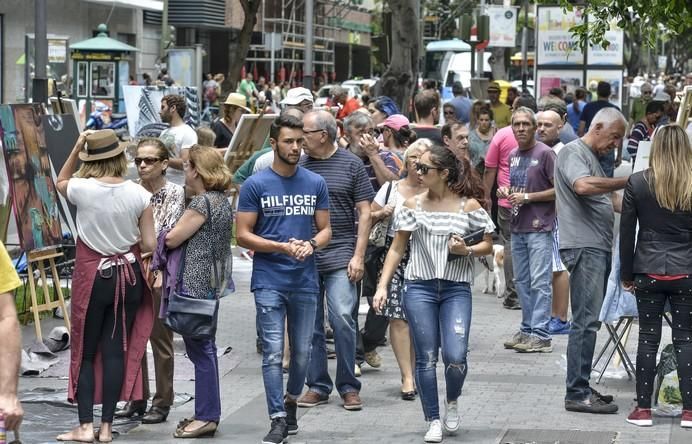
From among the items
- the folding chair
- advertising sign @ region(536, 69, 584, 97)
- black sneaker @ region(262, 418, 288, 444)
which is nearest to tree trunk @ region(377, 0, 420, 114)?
advertising sign @ region(536, 69, 584, 97)

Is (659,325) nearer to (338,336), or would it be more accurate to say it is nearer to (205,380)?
(338,336)

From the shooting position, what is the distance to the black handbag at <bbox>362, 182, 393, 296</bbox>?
9703 millimetres

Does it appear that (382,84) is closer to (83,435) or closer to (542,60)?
(542,60)

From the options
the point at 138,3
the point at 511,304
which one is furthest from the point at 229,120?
the point at 138,3

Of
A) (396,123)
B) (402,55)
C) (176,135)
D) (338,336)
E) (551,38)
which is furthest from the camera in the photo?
(551,38)

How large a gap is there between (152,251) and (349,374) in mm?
1587

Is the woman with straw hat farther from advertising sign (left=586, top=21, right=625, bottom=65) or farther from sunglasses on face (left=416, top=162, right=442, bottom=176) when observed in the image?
advertising sign (left=586, top=21, right=625, bottom=65)

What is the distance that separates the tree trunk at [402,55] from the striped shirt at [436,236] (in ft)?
58.4

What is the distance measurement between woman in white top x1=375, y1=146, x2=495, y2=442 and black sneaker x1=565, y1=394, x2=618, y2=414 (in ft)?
3.27

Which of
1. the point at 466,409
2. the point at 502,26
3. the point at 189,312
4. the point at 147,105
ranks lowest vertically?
the point at 466,409

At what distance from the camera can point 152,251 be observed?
26.6ft

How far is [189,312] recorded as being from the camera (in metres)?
7.99

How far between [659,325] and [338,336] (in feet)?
6.39

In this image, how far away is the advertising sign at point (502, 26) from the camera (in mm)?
35969
